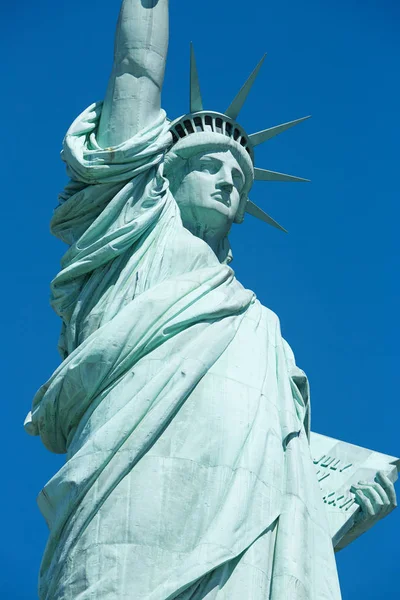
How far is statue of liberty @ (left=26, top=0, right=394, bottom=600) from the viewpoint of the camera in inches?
555

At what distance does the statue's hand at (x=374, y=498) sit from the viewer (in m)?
17.1

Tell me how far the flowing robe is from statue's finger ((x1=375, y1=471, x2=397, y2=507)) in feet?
4.05

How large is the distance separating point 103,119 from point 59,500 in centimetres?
423

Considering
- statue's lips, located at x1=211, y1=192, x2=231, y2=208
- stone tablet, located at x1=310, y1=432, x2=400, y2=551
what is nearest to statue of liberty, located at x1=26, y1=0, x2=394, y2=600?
statue's lips, located at x1=211, y1=192, x2=231, y2=208

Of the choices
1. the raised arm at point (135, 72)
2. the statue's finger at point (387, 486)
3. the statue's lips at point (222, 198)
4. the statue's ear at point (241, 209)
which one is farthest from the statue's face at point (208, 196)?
the statue's finger at point (387, 486)

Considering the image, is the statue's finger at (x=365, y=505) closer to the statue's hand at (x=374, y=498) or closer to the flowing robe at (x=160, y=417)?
the statue's hand at (x=374, y=498)

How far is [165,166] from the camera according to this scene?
17203mm

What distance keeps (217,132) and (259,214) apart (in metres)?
1.23

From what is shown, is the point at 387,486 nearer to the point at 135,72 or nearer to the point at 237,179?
the point at 237,179

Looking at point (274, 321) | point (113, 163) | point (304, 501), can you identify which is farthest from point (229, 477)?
point (113, 163)

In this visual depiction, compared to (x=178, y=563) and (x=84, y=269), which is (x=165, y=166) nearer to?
(x=84, y=269)

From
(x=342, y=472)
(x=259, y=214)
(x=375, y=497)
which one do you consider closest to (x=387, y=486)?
(x=375, y=497)

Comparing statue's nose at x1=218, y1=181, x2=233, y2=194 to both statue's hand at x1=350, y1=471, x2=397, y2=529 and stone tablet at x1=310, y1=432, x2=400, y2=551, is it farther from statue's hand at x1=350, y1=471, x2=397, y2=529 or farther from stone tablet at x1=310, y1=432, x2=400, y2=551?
statue's hand at x1=350, y1=471, x2=397, y2=529

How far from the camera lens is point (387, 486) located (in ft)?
56.4
